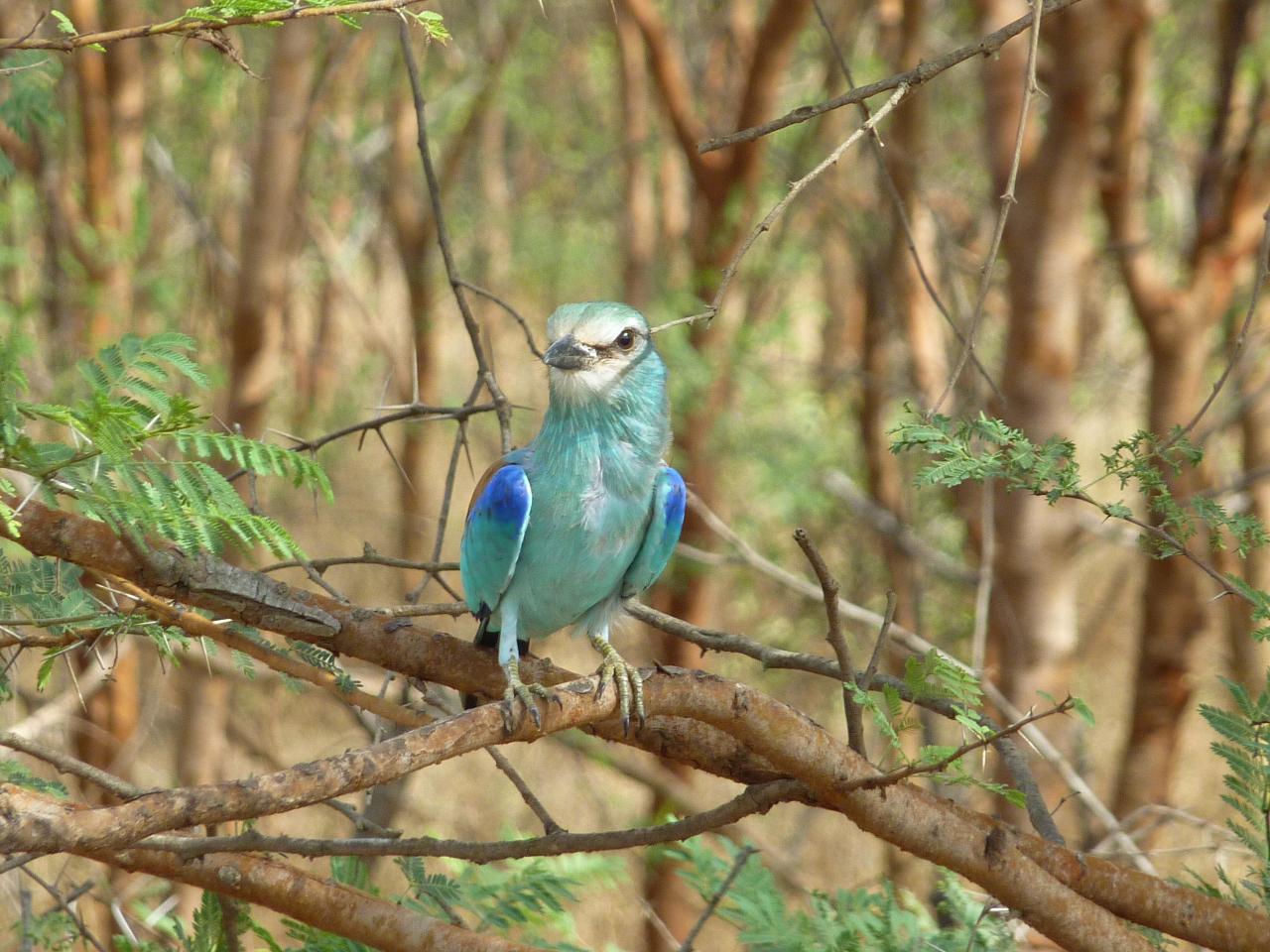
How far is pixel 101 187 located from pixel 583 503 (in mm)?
5012

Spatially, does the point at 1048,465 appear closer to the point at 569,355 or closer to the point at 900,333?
the point at 569,355

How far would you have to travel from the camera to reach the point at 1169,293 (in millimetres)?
6391

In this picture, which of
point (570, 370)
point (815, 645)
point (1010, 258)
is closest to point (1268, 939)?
point (570, 370)

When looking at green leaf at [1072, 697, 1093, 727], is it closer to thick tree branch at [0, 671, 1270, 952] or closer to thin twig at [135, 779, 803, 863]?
thick tree branch at [0, 671, 1270, 952]

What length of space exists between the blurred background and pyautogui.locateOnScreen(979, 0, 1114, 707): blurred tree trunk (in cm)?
1

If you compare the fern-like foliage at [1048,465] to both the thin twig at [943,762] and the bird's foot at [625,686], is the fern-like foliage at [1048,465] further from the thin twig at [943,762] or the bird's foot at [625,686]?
the bird's foot at [625,686]

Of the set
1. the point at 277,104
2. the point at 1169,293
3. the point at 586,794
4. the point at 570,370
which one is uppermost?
the point at 1169,293

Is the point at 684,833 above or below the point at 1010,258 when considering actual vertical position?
below

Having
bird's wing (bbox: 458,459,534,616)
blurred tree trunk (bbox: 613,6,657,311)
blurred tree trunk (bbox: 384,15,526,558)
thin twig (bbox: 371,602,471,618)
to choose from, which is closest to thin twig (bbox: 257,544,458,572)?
thin twig (bbox: 371,602,471,618)

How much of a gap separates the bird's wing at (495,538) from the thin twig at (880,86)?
3.90ft

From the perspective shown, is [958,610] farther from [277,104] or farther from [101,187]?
[101,187]

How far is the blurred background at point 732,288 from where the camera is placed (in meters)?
5.50

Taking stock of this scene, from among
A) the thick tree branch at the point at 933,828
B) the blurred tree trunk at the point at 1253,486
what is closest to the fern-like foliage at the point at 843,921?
the thick tree branch at the point at 933,828

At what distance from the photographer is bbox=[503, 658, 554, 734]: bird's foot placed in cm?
227
